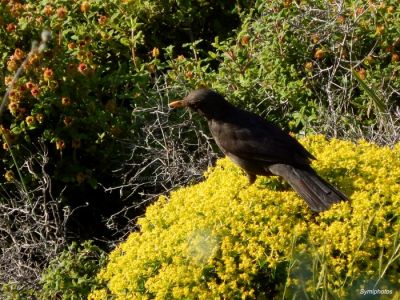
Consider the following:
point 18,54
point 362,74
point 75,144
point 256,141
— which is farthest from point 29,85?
point 362,74

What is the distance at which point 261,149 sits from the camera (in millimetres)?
4844

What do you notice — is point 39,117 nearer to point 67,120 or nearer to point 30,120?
point 30,120

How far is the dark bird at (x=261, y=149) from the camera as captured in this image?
4.35 meters

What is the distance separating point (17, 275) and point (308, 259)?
230 centimetres

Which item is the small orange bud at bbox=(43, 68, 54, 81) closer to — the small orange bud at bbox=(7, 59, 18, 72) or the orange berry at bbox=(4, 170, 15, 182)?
the small orange bud at bbox=(7, 59, 18, 72)

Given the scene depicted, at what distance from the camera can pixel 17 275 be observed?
527 centimetres

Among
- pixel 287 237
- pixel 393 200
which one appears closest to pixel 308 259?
pixel 287 237

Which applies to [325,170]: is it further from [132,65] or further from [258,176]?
[132,65]

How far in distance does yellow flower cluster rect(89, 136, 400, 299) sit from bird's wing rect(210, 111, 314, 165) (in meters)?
0.25

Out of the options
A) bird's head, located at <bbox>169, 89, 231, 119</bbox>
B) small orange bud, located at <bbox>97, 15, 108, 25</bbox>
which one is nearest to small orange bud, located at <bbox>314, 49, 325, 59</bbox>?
bird's head, located at <bbox>169, 89, 231, 119</bbox>

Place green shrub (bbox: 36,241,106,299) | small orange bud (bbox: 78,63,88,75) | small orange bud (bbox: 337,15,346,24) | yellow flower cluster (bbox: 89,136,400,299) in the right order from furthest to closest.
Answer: small orange bud (bbox: 337,15,346,24), small orange bud (bbox: 78,63,88,75), green shrub (bbox: 36,241,106,299), yellow flower cluster (bbox: 89,136,400,299)

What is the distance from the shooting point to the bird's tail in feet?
13.9

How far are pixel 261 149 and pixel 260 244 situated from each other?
0.96 m

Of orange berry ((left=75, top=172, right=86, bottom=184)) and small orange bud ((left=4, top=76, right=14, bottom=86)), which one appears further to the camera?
orange berry ((left=75, top=172, right=86, bottom=184))
